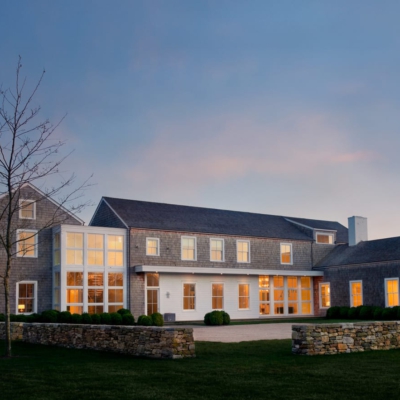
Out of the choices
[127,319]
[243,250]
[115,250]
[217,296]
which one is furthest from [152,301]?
[243,250]

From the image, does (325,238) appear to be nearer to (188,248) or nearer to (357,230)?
(357,230)

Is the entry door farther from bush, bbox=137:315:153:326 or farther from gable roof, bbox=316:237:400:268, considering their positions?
gable roof, bbox=316:237:400:268

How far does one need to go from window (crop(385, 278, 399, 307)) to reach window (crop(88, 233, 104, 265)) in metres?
16.9

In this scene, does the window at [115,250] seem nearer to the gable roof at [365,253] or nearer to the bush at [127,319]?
the bush at [127,319]

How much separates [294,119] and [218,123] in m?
3.40

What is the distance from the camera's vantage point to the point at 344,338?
1362 cm

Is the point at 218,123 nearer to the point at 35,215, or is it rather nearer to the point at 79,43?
the point at 79,43

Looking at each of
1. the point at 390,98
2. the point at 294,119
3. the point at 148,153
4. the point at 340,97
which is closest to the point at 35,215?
the point at 148,153

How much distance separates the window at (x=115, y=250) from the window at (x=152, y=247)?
159 cm

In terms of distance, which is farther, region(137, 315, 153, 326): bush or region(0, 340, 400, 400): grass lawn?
region(137, 315, 153, 326): bush

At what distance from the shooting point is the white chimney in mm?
38531

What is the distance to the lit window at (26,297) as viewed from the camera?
95.5 feet

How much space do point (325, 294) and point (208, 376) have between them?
2971 cm

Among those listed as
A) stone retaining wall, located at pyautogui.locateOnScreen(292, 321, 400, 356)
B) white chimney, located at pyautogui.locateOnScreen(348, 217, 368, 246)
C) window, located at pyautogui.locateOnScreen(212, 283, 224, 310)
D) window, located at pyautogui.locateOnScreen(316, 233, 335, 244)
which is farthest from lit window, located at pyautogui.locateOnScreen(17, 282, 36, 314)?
white chimney, located at pyautogui.locateOnScreen(348, 217, 368, 246)
